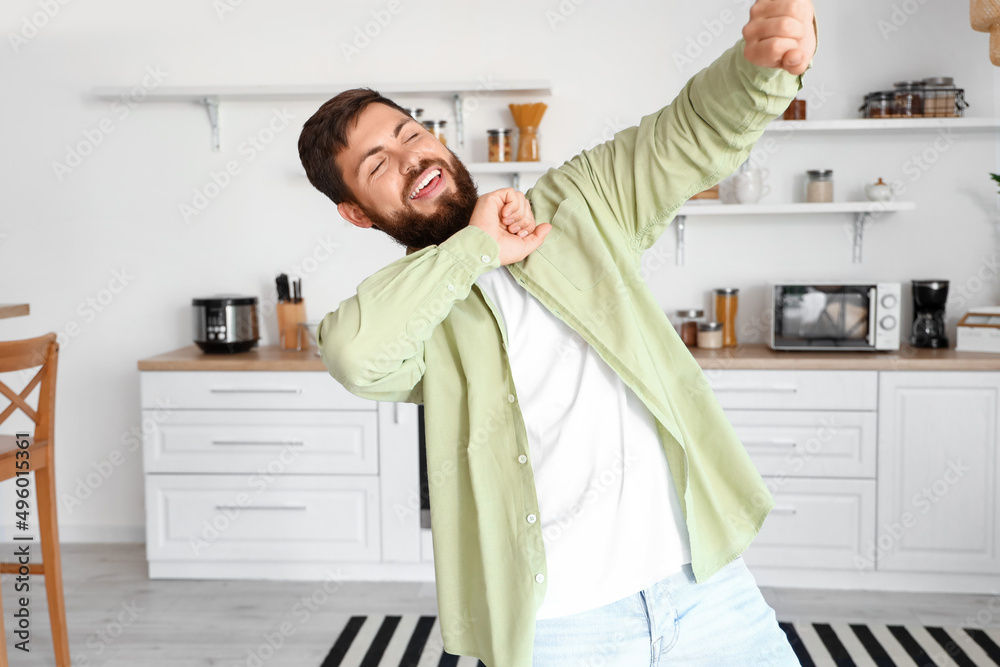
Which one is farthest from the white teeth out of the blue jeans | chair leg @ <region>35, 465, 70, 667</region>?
chair leg @ <region>35, 465, 70, 667</region>

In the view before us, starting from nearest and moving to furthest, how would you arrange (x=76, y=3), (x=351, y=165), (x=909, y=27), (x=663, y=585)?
(x=663, y=585) → (x=351, y=165) → (x=909, y=27) → (x=76, y=3)

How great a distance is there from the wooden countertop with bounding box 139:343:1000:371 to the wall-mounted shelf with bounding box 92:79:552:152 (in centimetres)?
99

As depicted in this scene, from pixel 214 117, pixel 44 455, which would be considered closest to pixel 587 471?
pixel 44 455

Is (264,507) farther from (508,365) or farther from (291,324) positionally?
(508,365)

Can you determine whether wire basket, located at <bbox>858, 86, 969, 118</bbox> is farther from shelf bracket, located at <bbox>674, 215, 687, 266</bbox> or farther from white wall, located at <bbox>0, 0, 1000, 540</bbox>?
shelf bracket, located at <bbox>674, 215, 687, 266</bbox>

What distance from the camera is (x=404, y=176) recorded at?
110 cm

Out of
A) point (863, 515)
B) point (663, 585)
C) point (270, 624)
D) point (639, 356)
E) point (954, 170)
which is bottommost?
point (270, 624)

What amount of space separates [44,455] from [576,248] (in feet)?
5.84

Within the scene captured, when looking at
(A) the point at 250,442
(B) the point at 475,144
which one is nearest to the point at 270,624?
(A) the point at 250,442

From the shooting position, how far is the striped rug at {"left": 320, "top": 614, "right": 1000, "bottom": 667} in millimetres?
2418

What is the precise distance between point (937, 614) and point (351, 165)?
260cm

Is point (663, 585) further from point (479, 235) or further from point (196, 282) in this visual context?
point (196, 282)

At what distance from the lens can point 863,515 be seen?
285 centimetres

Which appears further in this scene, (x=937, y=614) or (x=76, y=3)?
(x=76, y=3)
